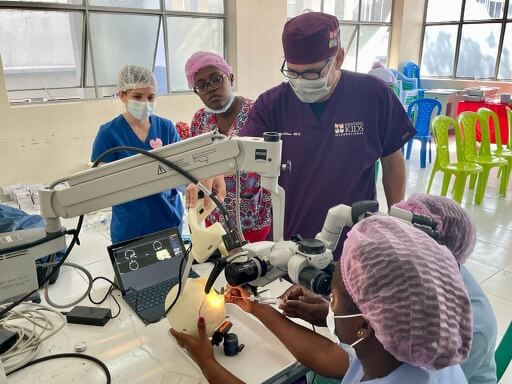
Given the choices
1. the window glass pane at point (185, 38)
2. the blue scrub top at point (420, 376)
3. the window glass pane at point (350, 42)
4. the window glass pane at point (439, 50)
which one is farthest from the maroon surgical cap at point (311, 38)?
the window glass pane at point (439, 50)

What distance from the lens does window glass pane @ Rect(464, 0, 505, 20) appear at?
6939 mm

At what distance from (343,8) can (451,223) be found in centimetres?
627

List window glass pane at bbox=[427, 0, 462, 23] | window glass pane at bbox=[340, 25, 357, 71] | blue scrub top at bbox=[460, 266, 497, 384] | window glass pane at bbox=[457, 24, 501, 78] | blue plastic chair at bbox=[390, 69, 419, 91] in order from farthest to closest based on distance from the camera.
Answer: window glass pane at bbox=[427, 0, 462, 23] → window glass pane at bbox=[457, 24, 501, 78] → blue plastic chair at bbox=[390, 69, 419, 91] → window glass pane at bbox=[340, 25, 357, 71] → blue scrub top at bbox=[460, 266, 497, 384]

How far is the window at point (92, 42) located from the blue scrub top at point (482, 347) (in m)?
3.64

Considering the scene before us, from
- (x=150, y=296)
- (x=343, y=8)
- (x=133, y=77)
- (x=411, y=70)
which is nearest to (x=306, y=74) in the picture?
(x=150, y=296)

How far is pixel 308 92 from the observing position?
139 centimetres

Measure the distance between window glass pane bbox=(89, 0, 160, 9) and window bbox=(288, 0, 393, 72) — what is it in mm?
2765

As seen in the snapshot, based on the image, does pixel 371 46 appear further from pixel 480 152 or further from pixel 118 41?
pixel 118 41

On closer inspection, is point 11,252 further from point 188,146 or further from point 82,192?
point 188,146

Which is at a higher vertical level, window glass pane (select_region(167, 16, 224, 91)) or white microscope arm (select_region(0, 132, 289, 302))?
window glass pane (select_region(167, 16, 224, 91))

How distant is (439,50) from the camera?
7.74 metres

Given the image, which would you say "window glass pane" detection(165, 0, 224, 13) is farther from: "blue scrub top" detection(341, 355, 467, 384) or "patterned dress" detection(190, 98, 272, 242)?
"blue scrub top" detection(341, 355, 467, 384)

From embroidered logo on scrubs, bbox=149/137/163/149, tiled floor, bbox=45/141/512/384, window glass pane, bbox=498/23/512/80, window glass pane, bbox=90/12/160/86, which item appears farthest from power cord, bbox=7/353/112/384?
window glass pane, bbox=498/23/512/80

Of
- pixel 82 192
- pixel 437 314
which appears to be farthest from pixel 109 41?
pixel 437 314
